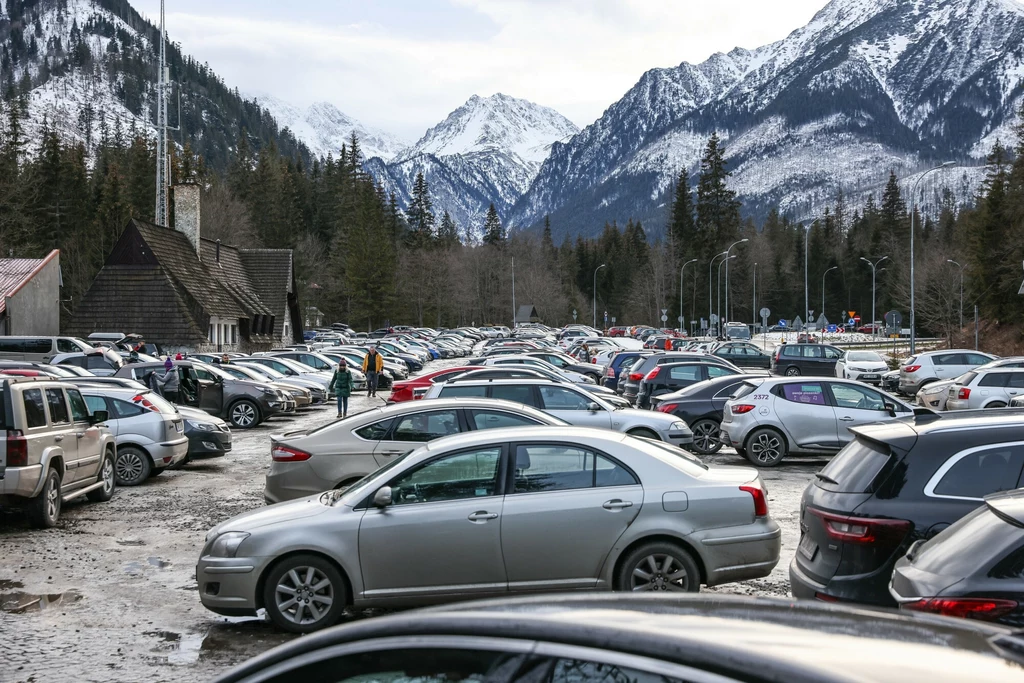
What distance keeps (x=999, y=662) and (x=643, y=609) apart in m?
0.81

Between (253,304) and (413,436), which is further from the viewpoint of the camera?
(253,304)

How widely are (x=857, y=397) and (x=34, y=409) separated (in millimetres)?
12987

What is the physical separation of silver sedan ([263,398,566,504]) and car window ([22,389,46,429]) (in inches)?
120

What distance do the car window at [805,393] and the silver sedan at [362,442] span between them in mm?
7517

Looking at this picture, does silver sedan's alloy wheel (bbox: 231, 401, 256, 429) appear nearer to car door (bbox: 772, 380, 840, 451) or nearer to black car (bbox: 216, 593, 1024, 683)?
car door (bbox: 772, 380, 840, 451)

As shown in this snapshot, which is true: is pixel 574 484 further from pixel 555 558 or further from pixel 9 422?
pixel 9 422

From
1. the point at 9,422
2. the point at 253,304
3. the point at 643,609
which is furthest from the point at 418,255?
the point at 643,609

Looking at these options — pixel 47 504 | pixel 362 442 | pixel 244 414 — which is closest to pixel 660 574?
pixel 362 442

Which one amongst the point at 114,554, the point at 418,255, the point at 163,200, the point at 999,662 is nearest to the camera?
the point at 999,662

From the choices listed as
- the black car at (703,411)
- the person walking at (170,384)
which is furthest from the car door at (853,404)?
the person walking at (170,384)

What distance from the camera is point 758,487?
8.20 meters

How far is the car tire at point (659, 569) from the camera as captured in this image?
7664mm

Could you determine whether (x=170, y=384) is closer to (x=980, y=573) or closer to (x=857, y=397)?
(x=857, y=397)

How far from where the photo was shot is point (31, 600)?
8.98 m
